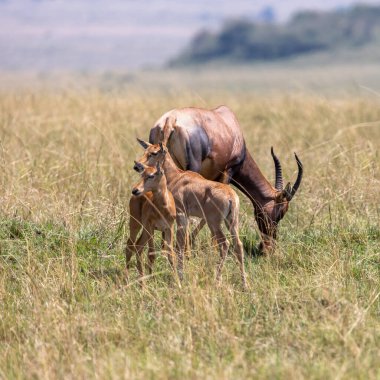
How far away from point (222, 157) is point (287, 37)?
123876 mm

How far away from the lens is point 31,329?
595 cm

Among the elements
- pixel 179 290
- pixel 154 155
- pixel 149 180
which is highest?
pixel 154 155

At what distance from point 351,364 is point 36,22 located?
19959 cm

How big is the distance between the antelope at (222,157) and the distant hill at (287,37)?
102897mm

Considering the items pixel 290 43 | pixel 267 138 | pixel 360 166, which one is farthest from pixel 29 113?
pixel 290 43

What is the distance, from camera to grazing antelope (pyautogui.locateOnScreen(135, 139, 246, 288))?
7.16m

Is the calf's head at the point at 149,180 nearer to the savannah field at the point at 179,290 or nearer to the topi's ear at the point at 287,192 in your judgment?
the savannah field at the point at 179,290

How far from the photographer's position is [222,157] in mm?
8672

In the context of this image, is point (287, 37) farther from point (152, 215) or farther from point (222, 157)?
point (152, 215)

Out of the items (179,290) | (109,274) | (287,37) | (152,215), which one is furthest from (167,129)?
(287,37)

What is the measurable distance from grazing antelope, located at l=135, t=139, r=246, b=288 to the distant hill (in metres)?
105

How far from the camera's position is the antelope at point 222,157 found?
26.8ft

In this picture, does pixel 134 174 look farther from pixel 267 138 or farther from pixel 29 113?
pixel 29 113

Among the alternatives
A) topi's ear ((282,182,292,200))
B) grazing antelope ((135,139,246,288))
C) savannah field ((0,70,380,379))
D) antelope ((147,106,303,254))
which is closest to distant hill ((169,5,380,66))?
savannah field ((0,70,380,379))
